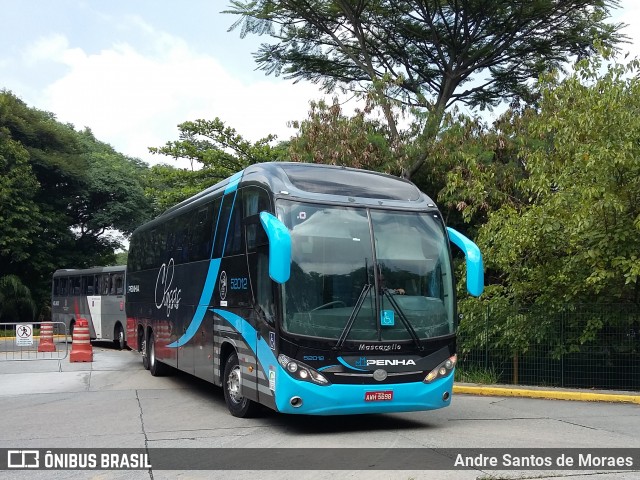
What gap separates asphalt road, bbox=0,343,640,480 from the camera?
24.2 feet

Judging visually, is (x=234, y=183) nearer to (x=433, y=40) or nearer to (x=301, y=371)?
(x=301, y=371)

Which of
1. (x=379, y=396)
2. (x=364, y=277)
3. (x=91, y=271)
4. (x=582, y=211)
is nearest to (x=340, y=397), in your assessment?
(x=379, y=396)

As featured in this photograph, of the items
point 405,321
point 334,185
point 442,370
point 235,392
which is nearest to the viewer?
point 405,321

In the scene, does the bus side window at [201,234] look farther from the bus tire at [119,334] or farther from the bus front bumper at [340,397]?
the bus tire at [119,334]

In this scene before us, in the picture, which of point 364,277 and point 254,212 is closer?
point 364,277

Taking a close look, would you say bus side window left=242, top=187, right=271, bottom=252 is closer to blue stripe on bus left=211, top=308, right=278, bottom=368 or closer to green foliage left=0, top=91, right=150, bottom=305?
blue stripe on bus left=211, top=308, right=278, bottom=368

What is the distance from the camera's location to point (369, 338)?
9.10 metres

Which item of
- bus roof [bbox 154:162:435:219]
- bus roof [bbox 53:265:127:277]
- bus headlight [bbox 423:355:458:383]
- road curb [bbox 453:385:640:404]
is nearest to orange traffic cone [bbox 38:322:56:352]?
bus roof [bbox 53:265:127:277]

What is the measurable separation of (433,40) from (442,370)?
18.4 meters

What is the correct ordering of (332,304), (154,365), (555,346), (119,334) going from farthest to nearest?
(119,334)
(154,365)
(555,346)
(332,304)

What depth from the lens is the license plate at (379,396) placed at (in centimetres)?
905

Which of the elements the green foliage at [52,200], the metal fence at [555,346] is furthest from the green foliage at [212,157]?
the metal fence at [555,346]

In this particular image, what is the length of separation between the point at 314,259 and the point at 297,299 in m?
0.57

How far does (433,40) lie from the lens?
25562mm
